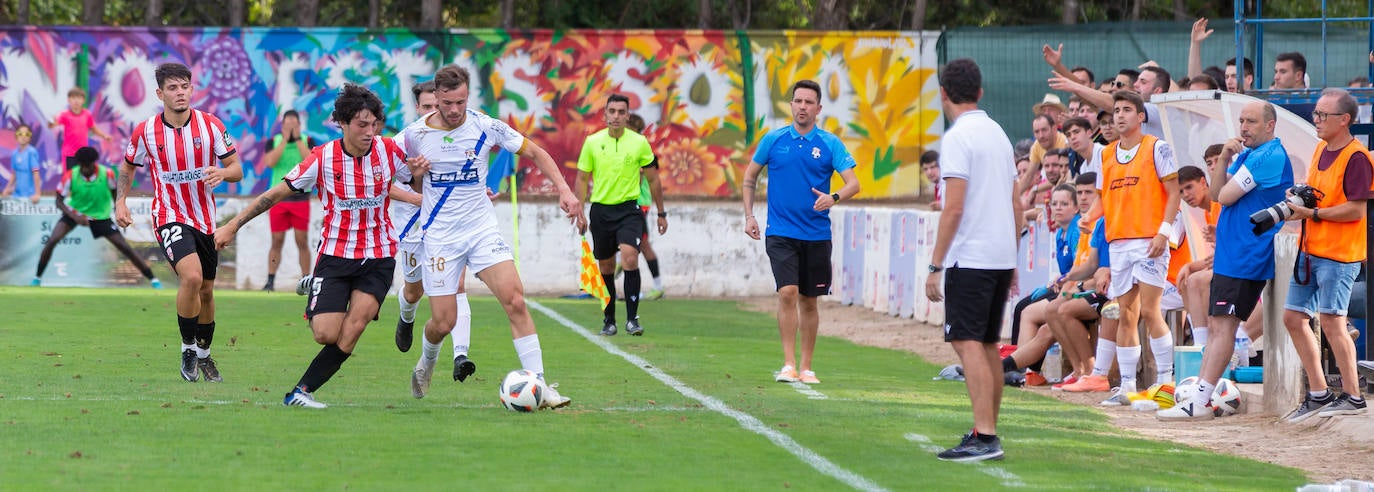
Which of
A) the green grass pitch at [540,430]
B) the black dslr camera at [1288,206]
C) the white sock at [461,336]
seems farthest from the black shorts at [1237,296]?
the white sock at [461,336]

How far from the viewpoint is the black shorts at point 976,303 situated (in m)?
8.12

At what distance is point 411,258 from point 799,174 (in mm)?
3005

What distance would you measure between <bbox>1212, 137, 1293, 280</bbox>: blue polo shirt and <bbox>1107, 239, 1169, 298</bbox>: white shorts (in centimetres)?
72

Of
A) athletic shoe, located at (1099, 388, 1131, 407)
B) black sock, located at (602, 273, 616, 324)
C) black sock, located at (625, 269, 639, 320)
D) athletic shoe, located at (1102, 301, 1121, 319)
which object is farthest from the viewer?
black sock, located at (602, 273, 616, 324)

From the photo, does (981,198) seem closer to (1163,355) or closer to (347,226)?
(347,226)

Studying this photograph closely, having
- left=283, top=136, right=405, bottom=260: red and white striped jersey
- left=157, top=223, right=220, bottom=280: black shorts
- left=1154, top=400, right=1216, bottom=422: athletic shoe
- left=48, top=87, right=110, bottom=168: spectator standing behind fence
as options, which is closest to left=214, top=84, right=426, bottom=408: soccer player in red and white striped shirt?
left=283, top=136, right=405, bottom=260: red and white striped jersey

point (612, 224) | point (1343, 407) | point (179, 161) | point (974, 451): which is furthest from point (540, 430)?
point (612, 224)

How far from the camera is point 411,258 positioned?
10.5m

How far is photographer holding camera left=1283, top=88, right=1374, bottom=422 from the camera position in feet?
32.7

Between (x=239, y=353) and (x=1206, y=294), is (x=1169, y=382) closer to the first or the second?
(x=1206, y=294)

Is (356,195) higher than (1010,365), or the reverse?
(356,195)

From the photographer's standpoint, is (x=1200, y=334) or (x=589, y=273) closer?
(x=1200, y=334)

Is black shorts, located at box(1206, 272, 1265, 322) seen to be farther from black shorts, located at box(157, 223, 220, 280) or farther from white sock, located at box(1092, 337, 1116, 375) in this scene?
black shorts, located at box(157, 223, 220, 280)

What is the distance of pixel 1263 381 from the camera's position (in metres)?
11.0
